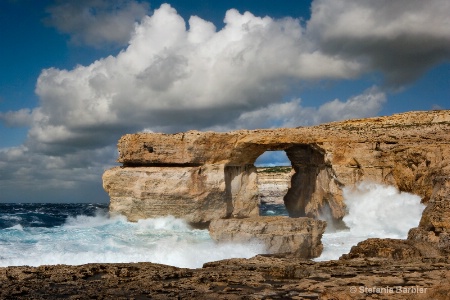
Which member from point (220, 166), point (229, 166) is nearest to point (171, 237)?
point (220, 166)

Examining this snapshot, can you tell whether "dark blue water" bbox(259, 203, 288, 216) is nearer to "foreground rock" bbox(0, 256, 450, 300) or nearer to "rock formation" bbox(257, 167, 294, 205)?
"rock formation" bbox(257, 167, 294, 205)

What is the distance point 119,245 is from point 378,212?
50.2 feet

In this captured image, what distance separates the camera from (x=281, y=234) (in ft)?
59.1

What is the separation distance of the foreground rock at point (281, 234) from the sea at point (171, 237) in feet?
1.29

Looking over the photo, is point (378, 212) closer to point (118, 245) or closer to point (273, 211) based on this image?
point (118, 245)

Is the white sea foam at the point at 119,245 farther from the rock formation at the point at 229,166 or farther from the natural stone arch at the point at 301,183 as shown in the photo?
the natural stone arch at the point at 301,183

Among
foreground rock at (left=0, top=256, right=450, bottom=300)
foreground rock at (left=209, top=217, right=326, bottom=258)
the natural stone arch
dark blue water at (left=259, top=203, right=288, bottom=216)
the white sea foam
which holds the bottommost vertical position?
dark blue water at (left=259, top=203, right=288, bottom=216)

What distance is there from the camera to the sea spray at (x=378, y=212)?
78.6 feet

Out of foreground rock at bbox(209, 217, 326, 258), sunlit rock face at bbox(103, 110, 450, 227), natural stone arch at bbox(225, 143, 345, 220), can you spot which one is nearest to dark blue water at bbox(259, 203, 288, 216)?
natural stone arch at bbox(225, 143, 345, 220)

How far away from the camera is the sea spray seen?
2395 centimetres

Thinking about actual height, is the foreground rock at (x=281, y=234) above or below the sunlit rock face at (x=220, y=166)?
below

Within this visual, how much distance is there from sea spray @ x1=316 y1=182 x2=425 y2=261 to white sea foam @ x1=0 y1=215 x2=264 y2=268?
7.75 metres

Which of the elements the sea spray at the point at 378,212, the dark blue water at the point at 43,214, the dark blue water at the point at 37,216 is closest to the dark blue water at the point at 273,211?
the dark blue water at the point at 43,214

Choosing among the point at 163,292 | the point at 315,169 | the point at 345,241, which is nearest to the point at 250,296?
the point at 163,292
